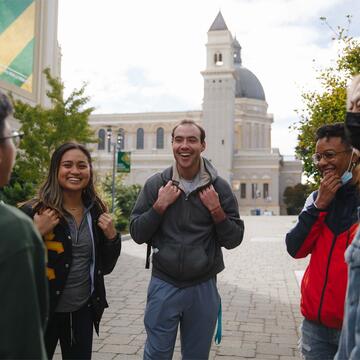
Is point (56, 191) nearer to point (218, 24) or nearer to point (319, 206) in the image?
point (319, 206)

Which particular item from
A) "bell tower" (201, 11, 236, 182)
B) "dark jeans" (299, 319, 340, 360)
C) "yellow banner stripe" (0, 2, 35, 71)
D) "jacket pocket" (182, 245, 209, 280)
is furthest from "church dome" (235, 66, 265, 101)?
"dark jeans" (299, 319, 340, 360)

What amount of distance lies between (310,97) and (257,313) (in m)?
3.87

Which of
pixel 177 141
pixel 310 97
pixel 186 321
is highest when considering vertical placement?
pixel 310 97

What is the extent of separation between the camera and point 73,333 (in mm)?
3135

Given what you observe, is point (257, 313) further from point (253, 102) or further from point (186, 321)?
point (253, 102)

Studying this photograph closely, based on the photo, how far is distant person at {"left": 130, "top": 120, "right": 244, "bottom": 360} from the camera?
3.21m

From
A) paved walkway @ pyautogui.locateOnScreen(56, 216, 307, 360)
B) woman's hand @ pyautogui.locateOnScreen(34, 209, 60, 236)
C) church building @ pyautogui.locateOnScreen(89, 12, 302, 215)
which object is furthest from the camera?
church building @ pyautogui.locateOnScreen(89, 12, 302, 215)

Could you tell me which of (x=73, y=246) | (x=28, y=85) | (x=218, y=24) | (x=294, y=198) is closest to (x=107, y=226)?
(x=73, y=246)

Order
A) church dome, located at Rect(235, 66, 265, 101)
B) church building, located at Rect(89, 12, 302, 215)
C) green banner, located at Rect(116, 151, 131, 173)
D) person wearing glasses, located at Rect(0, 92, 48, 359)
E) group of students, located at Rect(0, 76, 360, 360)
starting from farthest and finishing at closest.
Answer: church dome, located at Rect(235, 66, 265, 101) → church building, located at Rect(89, 12, 302, 215) → green banner, located at Rect(116, 151, 131, 173) → group of students, located at Rect(0, 76, 360, 360) → person wearing glasses, located at Rect(0, 92, 48, 359)

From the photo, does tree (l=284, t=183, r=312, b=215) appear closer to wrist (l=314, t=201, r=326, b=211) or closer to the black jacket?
the black jacket

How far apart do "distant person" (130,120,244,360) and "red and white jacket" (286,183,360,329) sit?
1.92 ft

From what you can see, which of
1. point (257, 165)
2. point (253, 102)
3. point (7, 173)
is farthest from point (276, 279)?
point (253, 102)

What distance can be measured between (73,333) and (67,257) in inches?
19.3

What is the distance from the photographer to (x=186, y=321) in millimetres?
3260
